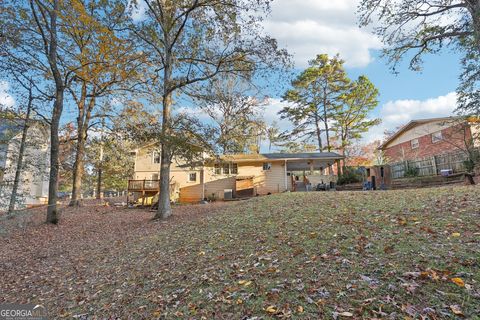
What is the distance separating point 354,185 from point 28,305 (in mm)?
16081

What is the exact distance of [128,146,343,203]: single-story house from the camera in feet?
61.8

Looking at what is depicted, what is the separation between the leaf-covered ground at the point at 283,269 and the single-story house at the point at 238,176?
38.6ft

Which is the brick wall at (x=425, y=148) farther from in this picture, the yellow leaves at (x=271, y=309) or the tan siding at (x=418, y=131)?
the yellow leaves at (x=271, y=309)

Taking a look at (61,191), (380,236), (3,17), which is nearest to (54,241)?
(3,17)

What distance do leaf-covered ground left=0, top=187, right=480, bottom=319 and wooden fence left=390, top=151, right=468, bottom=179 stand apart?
9.23m

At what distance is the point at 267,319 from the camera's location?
2490mm

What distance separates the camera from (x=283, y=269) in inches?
138

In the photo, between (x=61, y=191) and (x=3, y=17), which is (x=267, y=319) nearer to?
(x=3, y=17)

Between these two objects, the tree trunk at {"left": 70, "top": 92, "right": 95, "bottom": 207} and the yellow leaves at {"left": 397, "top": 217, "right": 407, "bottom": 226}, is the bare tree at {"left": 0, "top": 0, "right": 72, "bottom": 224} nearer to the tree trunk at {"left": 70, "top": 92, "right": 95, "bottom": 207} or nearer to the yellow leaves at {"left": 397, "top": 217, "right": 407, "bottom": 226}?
the tree trunk at {"left": 70, "top": 92, "right": 95, "bottom": 207}

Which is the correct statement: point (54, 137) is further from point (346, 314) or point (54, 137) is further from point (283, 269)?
point (346, 314)

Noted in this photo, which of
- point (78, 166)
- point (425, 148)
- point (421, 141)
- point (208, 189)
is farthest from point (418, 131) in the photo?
point (78, 166)

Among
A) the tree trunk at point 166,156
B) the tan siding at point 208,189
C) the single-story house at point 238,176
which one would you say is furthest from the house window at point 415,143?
the tree trunk at point 166,156

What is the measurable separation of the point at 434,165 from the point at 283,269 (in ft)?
52.0

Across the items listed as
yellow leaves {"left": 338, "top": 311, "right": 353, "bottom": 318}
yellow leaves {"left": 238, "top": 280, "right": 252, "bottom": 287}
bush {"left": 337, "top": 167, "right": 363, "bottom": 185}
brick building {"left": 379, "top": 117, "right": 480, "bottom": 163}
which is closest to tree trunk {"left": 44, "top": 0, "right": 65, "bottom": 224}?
yellow leaves {"left": 238, "top": 280, "right": 252, "bottom": 287}
